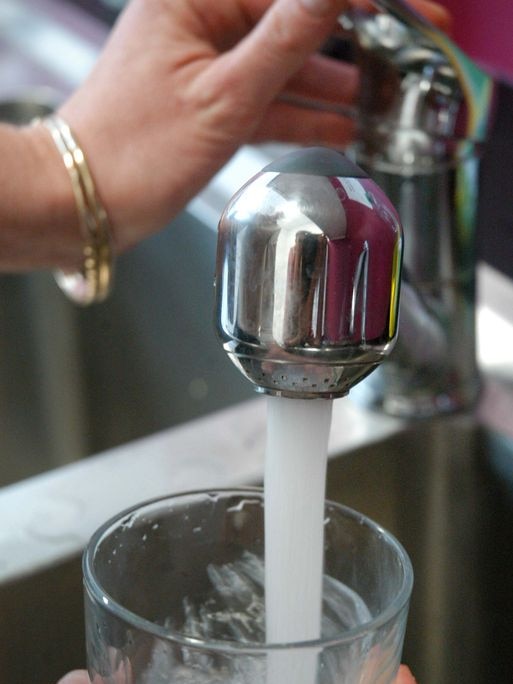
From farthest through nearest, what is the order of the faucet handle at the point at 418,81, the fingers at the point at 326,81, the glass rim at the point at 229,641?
the fingers at the point at 326,81 < the faucet handle at the point at 418,81 < the glass rim at the point at 229,641

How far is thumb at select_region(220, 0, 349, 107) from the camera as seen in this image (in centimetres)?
47

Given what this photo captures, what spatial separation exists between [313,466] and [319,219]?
0.21ft

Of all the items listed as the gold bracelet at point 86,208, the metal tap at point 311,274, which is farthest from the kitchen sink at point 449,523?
the metal tap at point 311,274

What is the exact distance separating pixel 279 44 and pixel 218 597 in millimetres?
251

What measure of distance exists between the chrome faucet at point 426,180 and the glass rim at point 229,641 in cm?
21

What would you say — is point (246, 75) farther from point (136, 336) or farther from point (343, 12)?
point (136, 336)

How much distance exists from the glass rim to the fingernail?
0.23 m

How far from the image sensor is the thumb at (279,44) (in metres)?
0.47

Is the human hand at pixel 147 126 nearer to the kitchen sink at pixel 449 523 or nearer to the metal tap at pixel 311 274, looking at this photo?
the kitchen sink at pixel 449 523

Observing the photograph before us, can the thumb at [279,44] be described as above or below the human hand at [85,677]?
above

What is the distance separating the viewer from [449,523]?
21.4 inches

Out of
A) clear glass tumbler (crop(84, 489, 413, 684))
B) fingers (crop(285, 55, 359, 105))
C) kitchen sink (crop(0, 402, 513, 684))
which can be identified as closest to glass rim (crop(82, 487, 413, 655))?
clear glass tumbler (crop(84, 489, 413, 684))

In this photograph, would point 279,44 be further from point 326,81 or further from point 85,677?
point 85,677

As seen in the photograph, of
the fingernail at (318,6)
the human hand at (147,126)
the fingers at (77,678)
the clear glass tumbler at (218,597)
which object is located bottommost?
the fingers at (77,678)
